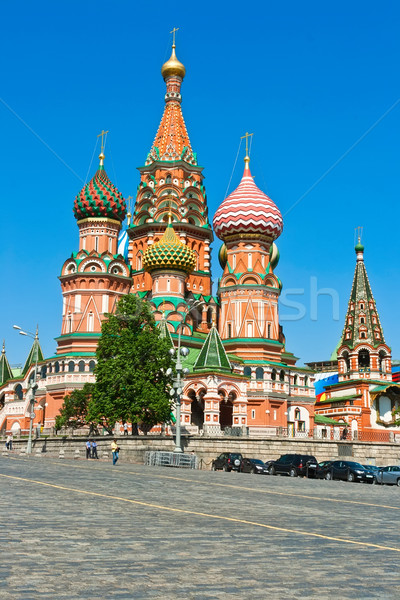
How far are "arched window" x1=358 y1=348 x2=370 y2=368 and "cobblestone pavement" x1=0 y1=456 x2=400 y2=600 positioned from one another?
54122 millimetres

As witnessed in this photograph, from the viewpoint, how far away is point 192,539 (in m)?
9.43

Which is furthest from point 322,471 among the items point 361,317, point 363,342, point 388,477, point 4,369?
point 4,369

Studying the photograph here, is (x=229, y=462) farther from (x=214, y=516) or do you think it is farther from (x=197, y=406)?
(x=214, y=516)

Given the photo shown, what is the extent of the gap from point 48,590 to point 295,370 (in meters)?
52.0

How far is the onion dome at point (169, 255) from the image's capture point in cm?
5475

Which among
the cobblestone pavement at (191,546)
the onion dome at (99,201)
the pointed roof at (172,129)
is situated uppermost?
the pointed roof at (172,129)

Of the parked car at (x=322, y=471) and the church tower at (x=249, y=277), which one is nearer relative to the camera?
the parked car at (x=322, y=471)

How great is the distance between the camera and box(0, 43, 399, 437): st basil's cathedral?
5166 centimetres

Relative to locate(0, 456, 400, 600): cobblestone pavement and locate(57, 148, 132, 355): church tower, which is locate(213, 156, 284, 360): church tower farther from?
locate(0, 456, 400, 600): cobblestone pavement

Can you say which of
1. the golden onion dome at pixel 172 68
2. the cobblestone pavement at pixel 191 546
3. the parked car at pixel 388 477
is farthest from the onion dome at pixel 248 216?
the cobblestone pavement at pixel 191 546

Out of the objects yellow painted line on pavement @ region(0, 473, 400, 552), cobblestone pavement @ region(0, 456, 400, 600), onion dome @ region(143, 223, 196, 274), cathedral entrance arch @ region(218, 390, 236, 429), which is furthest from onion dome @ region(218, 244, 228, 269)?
cobblestone pavement @ region(0, 456, 400, 600)

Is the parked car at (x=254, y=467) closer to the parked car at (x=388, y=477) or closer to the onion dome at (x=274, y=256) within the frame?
the parked car at (x=388, y=477)

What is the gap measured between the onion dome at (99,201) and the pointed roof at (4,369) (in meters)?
23.4

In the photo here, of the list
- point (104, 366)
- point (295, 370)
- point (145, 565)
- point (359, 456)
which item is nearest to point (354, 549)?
point (145, 565)
